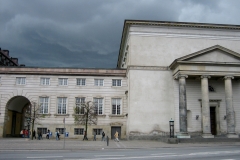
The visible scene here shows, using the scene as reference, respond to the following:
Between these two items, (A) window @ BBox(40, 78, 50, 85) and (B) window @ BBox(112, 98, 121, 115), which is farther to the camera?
(A) window @ BBox(40, 78, 50, 85)

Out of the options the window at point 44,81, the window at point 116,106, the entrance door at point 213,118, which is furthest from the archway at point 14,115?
the entrance door at point 213,118

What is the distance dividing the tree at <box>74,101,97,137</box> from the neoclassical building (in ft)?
2.36

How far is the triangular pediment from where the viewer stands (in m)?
35.3

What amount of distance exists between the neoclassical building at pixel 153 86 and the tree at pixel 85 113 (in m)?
0.72

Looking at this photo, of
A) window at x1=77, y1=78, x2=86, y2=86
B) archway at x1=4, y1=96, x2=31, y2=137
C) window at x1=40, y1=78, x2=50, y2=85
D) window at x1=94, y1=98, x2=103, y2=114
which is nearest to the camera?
window at x1=94, y1=98, x2=103, y2=114

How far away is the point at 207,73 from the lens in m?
35.2

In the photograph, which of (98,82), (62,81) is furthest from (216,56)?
(62,81)

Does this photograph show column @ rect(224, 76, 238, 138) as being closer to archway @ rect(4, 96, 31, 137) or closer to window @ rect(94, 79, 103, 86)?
window @ rect(94, 79, 103, 86)

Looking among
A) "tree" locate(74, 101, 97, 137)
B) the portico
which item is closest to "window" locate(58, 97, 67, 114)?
"tree" locate(74, 101, 97, 137)

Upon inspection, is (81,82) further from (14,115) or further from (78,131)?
(14,115)

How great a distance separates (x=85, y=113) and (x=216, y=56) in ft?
64.9

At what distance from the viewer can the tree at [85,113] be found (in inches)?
1545

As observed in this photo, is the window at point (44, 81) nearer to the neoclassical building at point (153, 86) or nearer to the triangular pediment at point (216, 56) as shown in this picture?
the neoclassical building at point (153, 86)

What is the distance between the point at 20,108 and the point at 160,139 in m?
26.7
